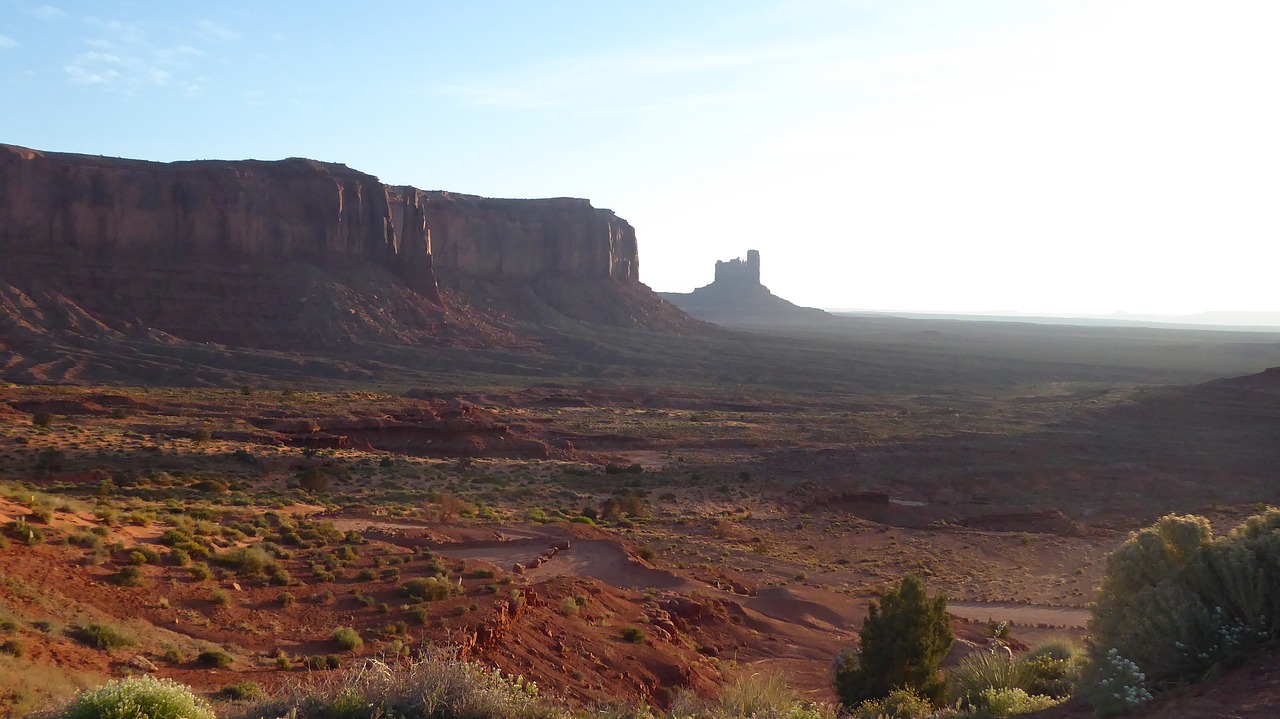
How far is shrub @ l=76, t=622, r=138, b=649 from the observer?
9672 mm

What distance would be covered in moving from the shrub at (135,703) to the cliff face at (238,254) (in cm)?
7189

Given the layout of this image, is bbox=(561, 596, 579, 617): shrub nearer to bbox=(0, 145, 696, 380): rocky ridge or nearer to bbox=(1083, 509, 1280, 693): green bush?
bbox=(1083, 509, 1280, 693): green bush

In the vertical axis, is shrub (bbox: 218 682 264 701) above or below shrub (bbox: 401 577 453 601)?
above

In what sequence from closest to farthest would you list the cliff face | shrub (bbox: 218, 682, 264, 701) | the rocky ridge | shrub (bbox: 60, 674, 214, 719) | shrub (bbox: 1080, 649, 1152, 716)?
shrub (bbox: 60, 674, 214, 719) < shrub (bbox: 1080, 649, 1152, 716) < shrub (bbox: 218, 682, 264, 701) < the rocky ridge < the cliff face

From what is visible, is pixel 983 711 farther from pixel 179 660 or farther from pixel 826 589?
pixel 826 589

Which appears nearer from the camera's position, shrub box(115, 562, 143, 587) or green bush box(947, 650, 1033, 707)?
green bush box(947, 650, 1033, 707)

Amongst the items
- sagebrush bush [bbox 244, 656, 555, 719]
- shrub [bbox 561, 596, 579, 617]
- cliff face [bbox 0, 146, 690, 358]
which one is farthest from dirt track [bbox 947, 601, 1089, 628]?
cliff face [bbox 0, 146, 690, 358]

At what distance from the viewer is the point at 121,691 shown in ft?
20.9

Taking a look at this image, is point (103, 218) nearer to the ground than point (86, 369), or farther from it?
farther from it

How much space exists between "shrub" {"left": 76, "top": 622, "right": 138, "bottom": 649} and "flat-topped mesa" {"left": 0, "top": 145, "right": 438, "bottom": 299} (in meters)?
81.4

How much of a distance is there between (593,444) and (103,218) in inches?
2352

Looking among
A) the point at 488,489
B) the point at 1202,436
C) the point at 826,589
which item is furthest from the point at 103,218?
the point at 1202,436

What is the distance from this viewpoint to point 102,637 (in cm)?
969

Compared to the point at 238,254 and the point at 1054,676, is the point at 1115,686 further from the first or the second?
the point at 238,254
